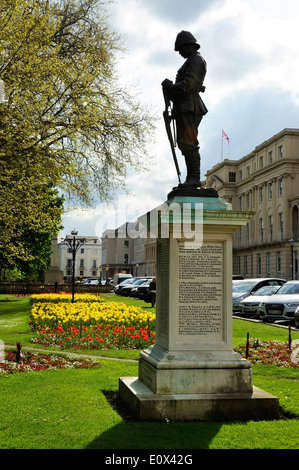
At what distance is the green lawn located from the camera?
503 cm

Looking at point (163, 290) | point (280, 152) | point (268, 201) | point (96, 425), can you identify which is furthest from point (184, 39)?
point (268, 201)

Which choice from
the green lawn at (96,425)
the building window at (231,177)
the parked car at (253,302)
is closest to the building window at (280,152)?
the building window at (231,177)

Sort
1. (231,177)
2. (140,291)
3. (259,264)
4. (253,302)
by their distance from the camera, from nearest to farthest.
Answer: (253,302)
(140,291)
(259,264)
(231,177)

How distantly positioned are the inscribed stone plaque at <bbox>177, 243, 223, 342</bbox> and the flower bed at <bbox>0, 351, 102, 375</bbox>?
372cm

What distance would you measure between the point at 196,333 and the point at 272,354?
5.07 metres

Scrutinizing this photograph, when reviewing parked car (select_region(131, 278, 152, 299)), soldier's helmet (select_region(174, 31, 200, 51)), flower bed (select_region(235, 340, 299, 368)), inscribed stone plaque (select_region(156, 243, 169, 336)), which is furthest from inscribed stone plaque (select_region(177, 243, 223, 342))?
parked car (select_region(131, 278, 152, 299))

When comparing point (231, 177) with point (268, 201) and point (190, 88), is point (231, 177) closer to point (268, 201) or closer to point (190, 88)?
point (268, 201)

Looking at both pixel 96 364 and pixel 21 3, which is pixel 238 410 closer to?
pixel 96 364

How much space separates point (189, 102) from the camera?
694cm

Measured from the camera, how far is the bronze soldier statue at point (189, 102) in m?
6.90

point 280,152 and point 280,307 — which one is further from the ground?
point 280,152

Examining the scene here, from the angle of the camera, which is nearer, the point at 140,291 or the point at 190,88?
the point at 190,88

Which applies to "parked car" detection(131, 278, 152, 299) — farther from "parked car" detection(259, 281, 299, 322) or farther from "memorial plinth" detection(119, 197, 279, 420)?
"memorial plinth" detection(119, 197, 279, 420)

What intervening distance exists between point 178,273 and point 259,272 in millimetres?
66941
